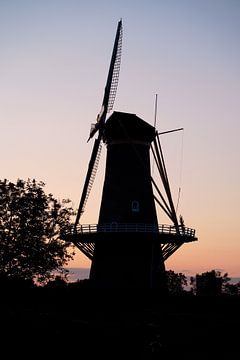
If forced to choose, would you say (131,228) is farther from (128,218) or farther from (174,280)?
(174,280)

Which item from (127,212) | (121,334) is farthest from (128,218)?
(121,334)

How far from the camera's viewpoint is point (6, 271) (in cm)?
3462

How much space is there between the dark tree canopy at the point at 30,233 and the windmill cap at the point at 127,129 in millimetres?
5501

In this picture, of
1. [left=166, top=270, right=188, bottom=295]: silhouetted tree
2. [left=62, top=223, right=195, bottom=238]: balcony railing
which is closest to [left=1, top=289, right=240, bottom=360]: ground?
[left=62, top=223, right=195, bottom=238]: balcony railing

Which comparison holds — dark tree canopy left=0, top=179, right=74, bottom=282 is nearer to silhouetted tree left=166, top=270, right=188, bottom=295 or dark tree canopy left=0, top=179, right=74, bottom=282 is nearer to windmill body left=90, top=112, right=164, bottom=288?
windmill body left=90, top=112, right=164, bottom=288

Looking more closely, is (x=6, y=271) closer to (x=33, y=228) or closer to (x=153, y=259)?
(x=33, y=228)

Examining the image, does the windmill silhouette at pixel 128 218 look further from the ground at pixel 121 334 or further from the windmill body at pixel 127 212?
the ground at pixel 121 334

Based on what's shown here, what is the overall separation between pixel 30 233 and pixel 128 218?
607 centimetres

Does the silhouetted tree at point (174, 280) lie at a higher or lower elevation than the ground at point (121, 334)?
higher

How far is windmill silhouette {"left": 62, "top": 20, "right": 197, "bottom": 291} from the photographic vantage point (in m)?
34.1

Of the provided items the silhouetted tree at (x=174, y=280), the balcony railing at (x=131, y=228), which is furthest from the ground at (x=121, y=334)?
the silhouetted tree at (x=174, y=280)

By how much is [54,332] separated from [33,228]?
54.8 feet

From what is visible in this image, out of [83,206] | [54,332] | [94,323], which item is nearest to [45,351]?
[54,332]

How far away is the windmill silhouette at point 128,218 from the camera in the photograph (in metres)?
34.1
